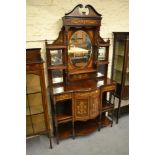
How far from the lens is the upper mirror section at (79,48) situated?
246 cm

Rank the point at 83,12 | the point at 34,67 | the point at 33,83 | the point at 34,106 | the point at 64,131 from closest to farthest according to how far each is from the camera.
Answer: the point at 34,67
the point at 33,83
the point at 34,106
the point at 83,12
the point at 64,131

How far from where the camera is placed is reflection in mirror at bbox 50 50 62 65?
7.75ft

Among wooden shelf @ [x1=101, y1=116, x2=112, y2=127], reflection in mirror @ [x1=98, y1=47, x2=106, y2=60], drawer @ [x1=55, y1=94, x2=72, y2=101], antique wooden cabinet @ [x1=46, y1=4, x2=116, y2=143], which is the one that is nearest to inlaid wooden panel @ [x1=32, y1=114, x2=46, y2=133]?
antique wooden cabinet @ [x1=46, y1=4, x2=116, y2=143]

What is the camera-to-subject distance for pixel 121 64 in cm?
291

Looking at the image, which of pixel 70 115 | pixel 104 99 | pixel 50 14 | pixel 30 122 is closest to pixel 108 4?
pixel 50 14

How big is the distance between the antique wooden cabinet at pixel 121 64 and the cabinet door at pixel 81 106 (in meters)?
0.78

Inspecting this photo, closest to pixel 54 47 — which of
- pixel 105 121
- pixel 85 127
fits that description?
pixel 85 127

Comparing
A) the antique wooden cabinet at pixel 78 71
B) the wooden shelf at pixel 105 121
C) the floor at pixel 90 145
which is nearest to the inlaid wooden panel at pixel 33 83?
the antique wooden cabinet at pixel 78 71

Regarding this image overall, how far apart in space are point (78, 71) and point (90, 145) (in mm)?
1123

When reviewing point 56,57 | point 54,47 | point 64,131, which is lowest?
point 64,131

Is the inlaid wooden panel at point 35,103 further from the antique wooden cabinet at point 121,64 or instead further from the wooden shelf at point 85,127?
the antique wooden cabinet at point 121,64

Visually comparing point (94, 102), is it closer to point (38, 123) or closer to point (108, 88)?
point (108, 88)

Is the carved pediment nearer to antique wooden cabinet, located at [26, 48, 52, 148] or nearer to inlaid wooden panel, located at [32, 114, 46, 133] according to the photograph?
antique wooden cabinet, located at [26, 48, 52, 148]
